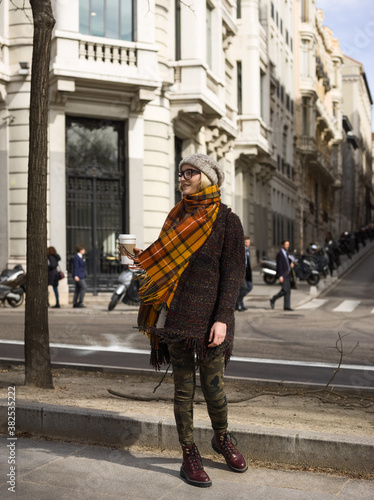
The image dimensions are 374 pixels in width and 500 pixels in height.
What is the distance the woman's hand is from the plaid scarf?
0.30 m

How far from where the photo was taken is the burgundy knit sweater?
4.33m

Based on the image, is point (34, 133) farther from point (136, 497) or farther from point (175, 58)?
point (175, 58)

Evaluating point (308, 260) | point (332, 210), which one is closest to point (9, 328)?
point (308, 260)

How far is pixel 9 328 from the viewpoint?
13234 mm

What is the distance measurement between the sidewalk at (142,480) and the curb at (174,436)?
0.12m

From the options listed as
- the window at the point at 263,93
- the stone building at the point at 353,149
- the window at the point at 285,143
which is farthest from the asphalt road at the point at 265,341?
the stone building at the point at 353,149

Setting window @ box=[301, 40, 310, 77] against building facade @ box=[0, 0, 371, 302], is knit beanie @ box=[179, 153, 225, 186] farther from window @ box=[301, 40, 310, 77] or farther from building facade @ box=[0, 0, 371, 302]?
window @ box=[301, 40, 310, 77]

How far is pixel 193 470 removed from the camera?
14.1 ft

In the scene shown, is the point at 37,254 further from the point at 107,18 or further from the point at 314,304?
the point at 107,18

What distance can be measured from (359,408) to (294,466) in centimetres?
152

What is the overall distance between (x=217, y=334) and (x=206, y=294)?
0.25 m

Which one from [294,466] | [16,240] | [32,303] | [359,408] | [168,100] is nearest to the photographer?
[294,466]

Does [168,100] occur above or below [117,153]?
above

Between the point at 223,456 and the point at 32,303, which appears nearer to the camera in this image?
the point at 223,456
